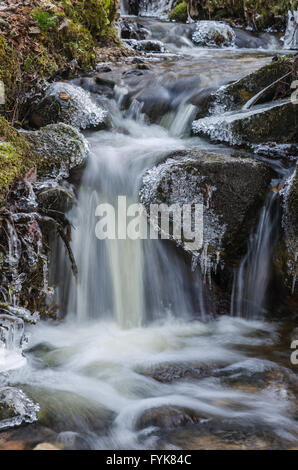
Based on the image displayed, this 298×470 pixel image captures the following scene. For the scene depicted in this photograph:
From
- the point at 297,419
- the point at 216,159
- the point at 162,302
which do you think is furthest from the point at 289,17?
the point at 297,419

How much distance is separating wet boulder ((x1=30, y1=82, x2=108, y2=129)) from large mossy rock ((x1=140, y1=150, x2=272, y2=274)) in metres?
1.86

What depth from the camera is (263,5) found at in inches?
553

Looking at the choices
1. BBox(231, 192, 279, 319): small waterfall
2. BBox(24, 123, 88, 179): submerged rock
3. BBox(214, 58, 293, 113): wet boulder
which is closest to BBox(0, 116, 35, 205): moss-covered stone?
BBox(24, 123, 88, 179): submerged rock

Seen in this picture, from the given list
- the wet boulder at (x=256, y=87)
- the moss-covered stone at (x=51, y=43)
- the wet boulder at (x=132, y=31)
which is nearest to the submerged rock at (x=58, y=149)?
the moss-covered stone at (x=51, y=43)

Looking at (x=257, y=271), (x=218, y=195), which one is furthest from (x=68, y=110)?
(x=257, y=271)

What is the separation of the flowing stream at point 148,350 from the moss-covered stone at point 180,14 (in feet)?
35.3

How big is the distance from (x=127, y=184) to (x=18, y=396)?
2.41 m

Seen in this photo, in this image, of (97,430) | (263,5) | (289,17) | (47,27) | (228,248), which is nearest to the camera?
(97,430)

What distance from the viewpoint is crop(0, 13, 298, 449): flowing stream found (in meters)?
2.75

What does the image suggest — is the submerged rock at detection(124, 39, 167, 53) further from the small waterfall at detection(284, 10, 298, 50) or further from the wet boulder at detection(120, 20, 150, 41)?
the small waterfall at detection(284, 10, 298, 50)

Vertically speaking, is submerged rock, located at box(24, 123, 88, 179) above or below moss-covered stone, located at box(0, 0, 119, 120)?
below

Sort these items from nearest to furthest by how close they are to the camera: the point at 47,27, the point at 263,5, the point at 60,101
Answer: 1. the point at 60,101
2. the point at 47,27
3. the point at 263,5

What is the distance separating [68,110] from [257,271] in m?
3.17
